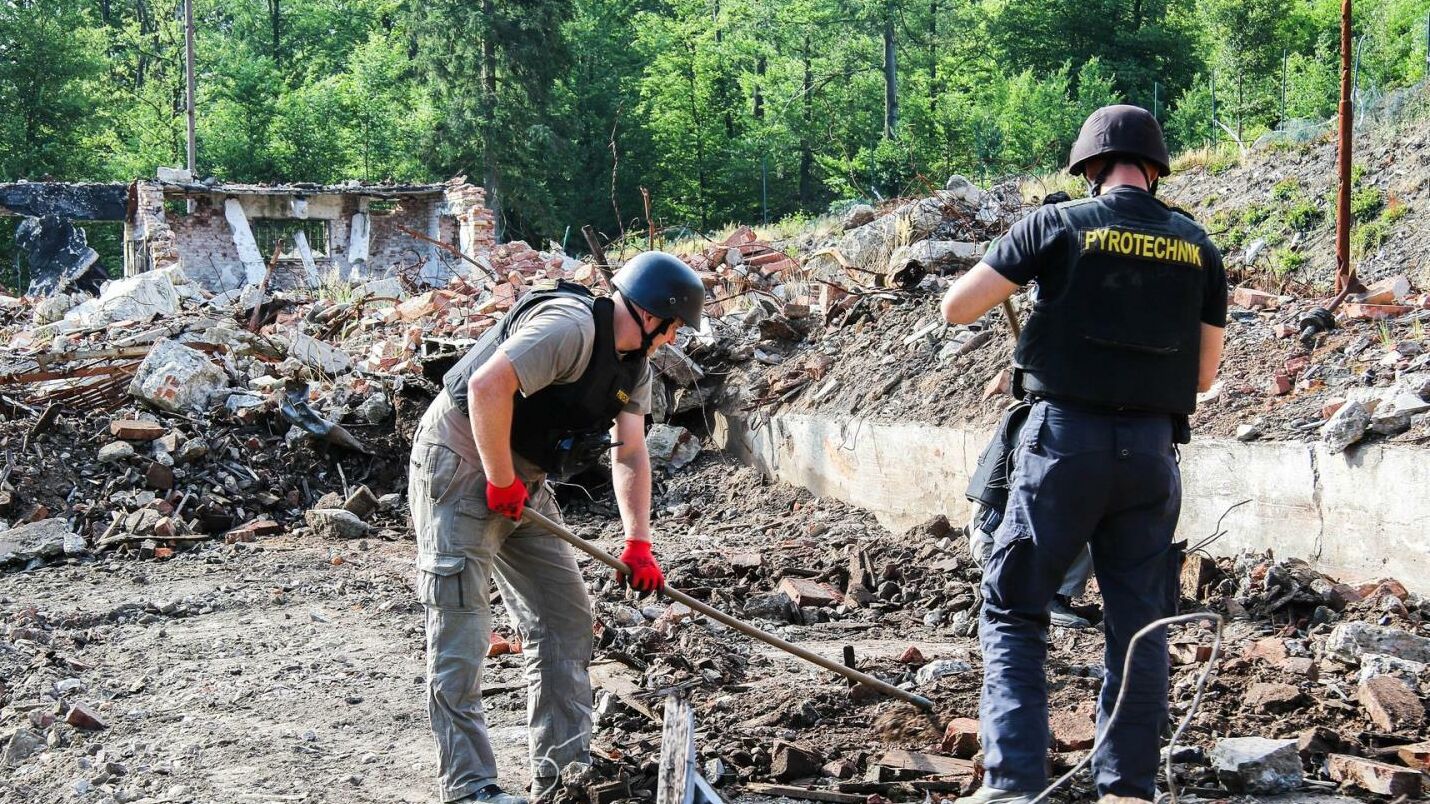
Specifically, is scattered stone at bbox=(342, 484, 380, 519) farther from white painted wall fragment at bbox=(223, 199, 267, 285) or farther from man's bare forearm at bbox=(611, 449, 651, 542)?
white painted wall fragment at bbox=(223, 199, 267, 285)

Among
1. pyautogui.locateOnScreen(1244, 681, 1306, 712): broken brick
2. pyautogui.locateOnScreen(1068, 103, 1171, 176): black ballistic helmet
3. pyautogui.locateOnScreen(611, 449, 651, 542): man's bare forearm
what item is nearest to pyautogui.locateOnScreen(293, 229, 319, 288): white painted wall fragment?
pyautogui.locateOnScreen(611, 449, 651, 542): man's bare forearm

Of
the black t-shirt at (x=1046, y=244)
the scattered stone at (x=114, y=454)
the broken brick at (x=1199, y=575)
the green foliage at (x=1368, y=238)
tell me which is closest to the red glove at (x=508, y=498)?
the black t-shirt at (x=1046, y=244)

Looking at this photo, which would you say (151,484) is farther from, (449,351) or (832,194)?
(832,194)

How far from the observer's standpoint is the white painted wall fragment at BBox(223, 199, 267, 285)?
23281 millimetres

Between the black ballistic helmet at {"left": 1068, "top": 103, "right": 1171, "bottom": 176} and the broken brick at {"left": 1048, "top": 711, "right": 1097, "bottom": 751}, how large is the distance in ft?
5.67

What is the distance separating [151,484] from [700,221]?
103ft

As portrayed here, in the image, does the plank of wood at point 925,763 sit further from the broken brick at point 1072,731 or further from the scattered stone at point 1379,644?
the scattered stone at point 1379,644

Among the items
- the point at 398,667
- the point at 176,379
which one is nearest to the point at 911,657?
the point at 398,667

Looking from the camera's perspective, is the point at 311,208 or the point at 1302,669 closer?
the point at 1302,669

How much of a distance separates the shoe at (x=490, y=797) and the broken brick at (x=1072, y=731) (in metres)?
1.68

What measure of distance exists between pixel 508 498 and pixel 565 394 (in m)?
0.37

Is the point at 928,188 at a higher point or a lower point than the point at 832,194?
lower

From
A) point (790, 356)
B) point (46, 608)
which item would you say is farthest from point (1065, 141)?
point (46, 608)

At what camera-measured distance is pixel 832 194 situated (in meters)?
40.4
